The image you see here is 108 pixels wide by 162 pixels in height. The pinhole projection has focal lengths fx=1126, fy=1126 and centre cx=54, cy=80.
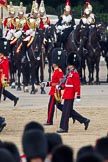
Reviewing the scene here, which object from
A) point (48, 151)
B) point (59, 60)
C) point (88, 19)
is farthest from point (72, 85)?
point (88, 19)

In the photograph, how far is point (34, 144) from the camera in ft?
33.4

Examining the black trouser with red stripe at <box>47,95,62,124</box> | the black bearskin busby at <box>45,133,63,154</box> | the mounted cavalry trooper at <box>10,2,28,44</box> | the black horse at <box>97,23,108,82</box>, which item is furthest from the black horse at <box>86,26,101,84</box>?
the black bearskin busby at <box>45,133,63,154</box>

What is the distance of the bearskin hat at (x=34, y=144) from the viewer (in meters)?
10.0

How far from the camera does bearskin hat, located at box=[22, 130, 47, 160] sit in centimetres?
1003

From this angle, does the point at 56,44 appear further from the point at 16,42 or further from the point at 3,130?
the point at 3,130

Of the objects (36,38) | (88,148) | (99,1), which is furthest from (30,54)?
(99,1)

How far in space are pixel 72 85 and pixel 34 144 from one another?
1020 centimetres

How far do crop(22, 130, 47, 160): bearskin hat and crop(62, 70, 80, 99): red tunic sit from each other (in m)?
9.71

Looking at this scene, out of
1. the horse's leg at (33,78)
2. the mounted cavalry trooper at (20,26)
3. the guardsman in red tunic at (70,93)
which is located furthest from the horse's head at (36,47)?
the guardsman in red tunic at (70,93)

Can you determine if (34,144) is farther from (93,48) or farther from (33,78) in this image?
(93,48)

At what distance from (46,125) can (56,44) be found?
43.9ft

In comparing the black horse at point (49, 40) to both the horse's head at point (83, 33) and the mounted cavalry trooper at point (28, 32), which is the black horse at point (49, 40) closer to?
the horse's head at point (83, 33)

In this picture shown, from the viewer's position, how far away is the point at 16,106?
26.0 metres

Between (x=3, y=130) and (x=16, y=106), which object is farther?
(x=16, y=106)
